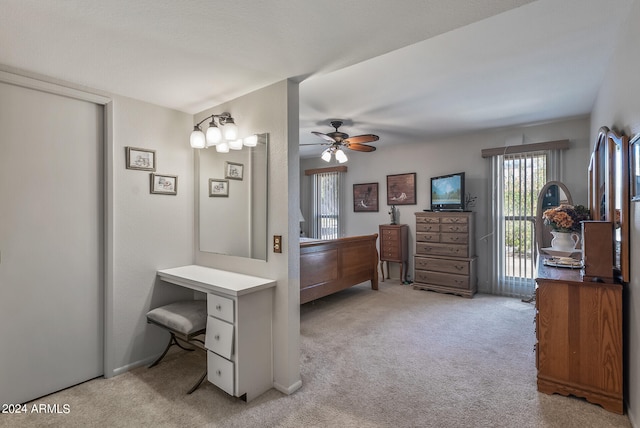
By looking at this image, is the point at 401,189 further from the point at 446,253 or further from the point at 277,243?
the point at 277,243

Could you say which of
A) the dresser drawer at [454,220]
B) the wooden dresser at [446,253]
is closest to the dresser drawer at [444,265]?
the wooden dresser at [446,253]

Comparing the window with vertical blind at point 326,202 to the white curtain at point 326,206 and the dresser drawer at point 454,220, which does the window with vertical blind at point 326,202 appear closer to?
the white curtain at point 326,206

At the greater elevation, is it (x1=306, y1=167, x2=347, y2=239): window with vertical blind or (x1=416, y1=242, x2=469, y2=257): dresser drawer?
(x1=306, y1=167, x2=347, y2=239): window with vertical blind

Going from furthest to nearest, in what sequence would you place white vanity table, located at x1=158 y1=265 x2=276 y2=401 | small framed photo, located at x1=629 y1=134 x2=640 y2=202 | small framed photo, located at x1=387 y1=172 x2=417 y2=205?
small framed photo, located at x1=387 y1=172 x2=417 y2=205 → white vanity table, located at x1=158 y1=265 x2=276 y2=401 → small framed photo, located at x1=629 y1=134 x2=640 y2=202

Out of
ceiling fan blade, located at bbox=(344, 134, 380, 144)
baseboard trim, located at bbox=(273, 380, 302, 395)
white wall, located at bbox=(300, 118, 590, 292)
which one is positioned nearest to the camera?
baseboard trim, located at bbox=(273, 380, 302, 395)

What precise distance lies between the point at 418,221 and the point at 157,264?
388 centimetres

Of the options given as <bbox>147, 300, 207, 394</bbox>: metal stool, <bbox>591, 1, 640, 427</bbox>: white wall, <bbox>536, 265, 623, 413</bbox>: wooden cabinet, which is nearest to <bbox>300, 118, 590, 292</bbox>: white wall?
<bbox>591, 1, 640, 427</bbox>: white wall

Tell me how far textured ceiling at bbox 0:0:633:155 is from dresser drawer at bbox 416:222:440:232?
2.09m

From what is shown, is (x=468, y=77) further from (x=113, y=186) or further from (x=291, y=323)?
(x=113, y=186)

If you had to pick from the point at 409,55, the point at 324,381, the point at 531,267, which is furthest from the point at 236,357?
the point at 531,267

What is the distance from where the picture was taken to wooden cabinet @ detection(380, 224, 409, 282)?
221 inches

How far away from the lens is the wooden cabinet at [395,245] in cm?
561

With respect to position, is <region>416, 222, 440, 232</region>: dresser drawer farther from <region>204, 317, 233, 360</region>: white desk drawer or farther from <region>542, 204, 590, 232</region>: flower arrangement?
<region>204, 317, 233, 360</region>: white desk drawer

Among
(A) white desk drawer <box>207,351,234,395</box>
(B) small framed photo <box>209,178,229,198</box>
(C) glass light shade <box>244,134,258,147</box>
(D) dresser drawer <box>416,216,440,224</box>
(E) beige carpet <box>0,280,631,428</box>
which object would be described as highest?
(C) glass light shade <box>244,134,258,147</box>
